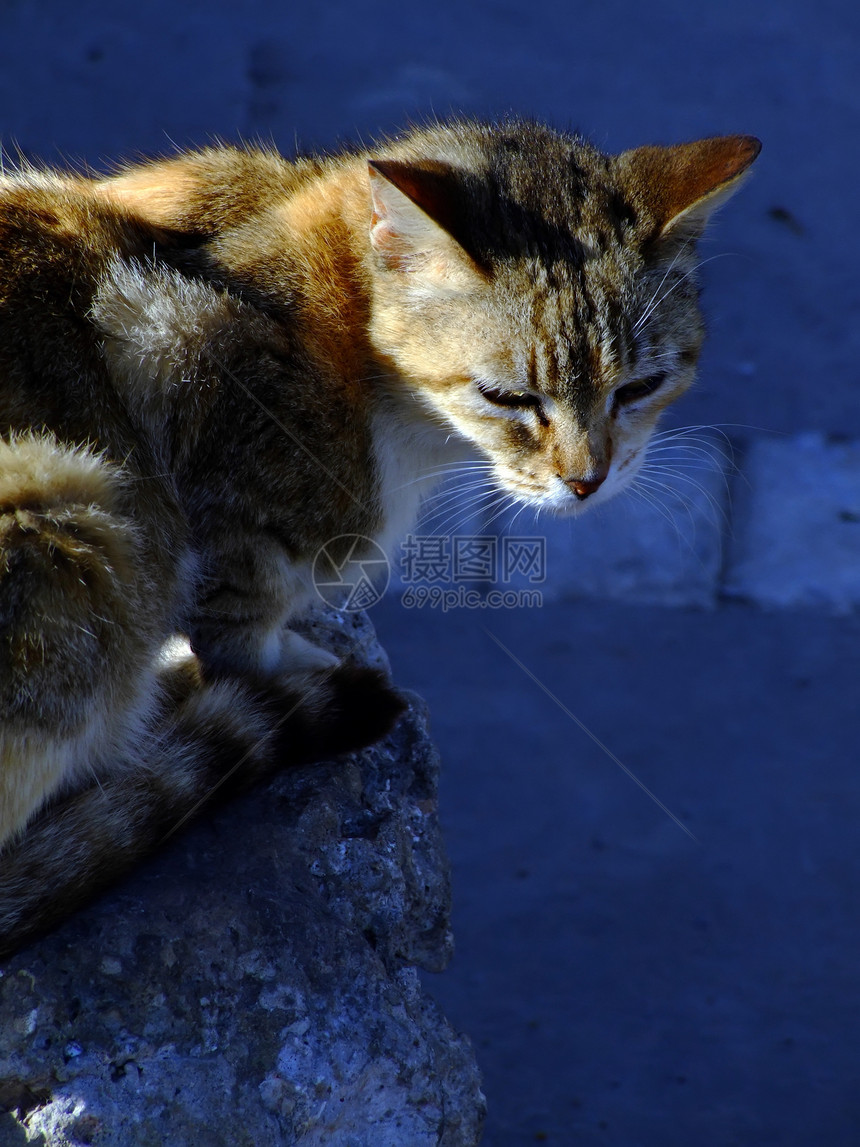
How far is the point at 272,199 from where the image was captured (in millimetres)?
1418

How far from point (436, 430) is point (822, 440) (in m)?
1.98

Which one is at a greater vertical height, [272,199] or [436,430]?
[272,199]

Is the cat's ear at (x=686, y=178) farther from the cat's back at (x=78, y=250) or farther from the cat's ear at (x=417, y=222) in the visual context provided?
the cat's back at (x=78, y=250)

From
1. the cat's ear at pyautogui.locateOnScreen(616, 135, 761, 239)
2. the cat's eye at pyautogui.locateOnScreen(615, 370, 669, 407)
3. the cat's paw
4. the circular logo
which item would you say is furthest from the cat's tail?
the cat's ear at pyautogui.locateOnScreen(616, 135, 761, 239)

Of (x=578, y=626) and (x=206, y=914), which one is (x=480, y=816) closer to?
(x=578, y=626)

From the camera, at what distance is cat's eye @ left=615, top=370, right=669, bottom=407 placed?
4.54 feet

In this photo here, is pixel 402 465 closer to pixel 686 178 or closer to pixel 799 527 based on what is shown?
pixel 686 178

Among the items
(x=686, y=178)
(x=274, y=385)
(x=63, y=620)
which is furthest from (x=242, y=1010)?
(x=686, y=178)

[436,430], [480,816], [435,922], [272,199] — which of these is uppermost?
[272,199]

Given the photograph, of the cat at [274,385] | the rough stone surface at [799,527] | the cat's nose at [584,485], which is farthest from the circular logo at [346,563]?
the rough stone surface at [799,527]

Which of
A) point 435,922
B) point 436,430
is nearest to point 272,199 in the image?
point 436,430

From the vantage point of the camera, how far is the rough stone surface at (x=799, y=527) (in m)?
3.00

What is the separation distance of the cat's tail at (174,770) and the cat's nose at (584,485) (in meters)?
0.32

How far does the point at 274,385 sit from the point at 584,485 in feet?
1.23
